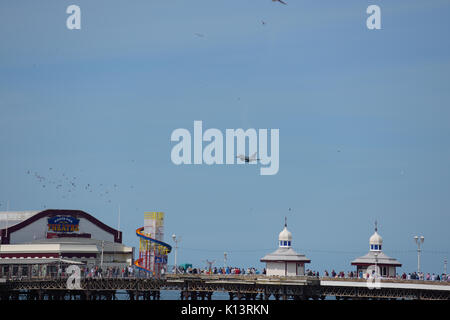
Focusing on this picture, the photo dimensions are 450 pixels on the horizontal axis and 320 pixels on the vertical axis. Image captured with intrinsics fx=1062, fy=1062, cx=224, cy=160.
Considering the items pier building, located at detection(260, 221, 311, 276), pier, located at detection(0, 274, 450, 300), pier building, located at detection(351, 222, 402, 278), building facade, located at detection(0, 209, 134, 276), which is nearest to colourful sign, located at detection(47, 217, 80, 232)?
building facade, located at detection(0, 209, 134, 276)

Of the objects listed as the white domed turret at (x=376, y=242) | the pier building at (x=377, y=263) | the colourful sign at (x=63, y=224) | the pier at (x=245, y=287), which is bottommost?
the pier at (x=245, y=287)

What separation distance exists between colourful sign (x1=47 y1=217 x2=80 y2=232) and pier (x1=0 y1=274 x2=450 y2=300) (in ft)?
46.2

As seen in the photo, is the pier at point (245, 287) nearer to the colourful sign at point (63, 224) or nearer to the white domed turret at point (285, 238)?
the white domed turret at point (285, 238)

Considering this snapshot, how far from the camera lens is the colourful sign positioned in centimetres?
13750

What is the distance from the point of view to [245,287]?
388 feet

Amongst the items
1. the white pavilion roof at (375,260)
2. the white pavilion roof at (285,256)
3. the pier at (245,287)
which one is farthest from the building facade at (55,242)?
the white pavilion roof at (375,260)

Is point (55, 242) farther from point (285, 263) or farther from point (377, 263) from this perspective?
point (377, 263)

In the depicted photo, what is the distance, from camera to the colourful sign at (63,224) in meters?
138

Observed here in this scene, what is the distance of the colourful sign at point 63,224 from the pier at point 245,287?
14.1 metres

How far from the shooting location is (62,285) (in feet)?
394

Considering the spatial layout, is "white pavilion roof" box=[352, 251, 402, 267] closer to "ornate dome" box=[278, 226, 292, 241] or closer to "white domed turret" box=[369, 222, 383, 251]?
"white domed turret" box=[369, 222, 383, 251]
